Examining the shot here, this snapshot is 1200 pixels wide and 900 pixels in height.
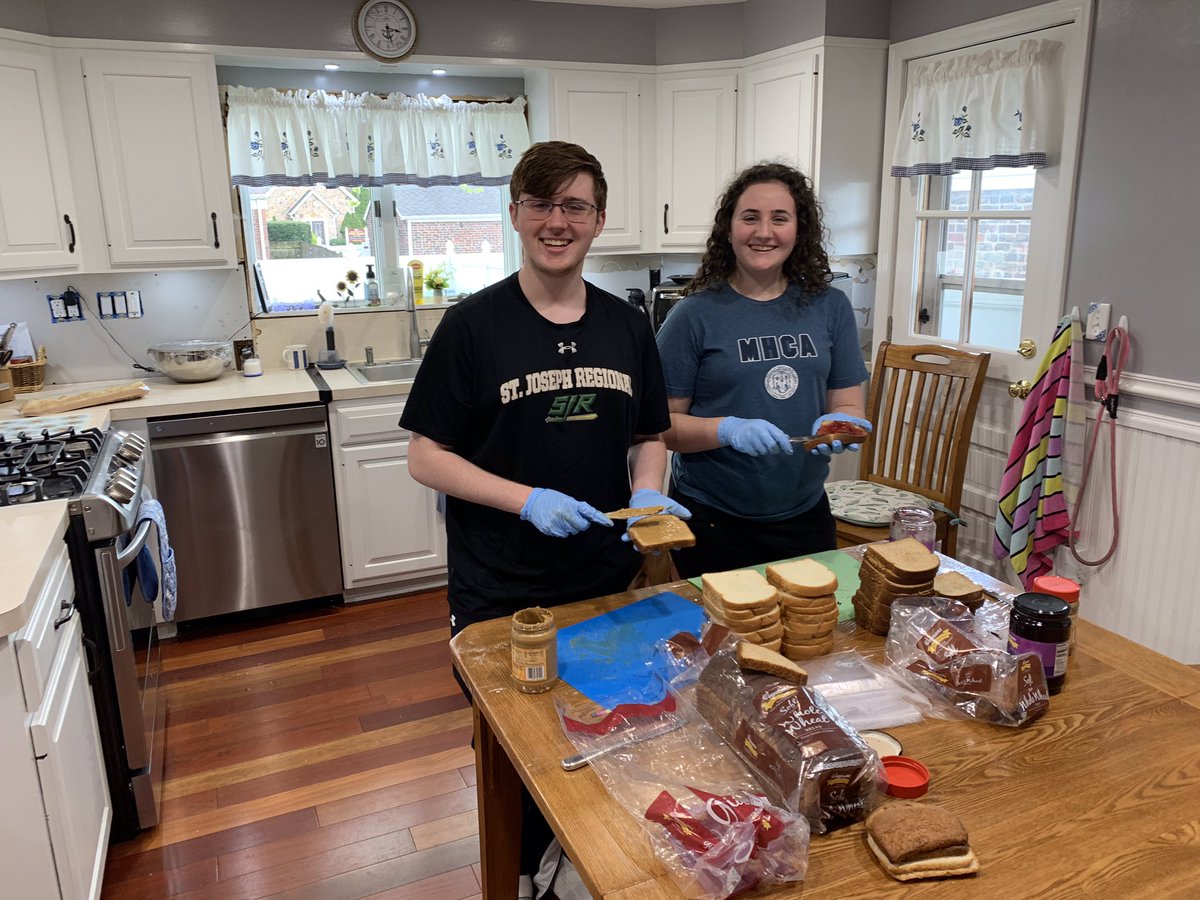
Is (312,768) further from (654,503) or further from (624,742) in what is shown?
(624,742)

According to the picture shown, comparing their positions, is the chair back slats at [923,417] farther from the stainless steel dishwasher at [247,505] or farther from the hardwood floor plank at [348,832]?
the stainless steel dishwasher at [247,505]

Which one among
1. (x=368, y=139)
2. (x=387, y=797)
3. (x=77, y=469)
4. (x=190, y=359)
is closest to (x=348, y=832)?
(x=387, y=797)

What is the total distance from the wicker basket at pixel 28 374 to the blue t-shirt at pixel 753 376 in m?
2.68

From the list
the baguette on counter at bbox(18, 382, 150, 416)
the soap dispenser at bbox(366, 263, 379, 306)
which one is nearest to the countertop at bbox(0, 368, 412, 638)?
the baguette on counter at bbox(18, 382, 150, 416)

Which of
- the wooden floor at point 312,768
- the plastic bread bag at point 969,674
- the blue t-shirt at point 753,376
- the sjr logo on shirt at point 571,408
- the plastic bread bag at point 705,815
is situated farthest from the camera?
the wooden floor at point 312,768

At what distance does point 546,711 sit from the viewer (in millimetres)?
1251

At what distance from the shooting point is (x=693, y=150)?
3.89 metres

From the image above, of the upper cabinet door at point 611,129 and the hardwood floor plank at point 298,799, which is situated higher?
the upper cabinet door at point 611,129

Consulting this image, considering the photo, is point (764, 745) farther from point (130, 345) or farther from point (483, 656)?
point (130, 345)

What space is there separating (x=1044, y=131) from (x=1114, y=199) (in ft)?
1.09

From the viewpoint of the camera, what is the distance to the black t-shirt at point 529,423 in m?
1.59

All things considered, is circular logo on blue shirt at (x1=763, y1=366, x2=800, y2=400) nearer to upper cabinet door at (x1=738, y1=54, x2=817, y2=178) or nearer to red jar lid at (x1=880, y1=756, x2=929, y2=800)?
red jar lid at (x1=880, y1=756, x2=929, y2=800)

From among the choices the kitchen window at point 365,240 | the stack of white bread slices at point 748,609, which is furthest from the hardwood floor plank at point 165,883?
the kitchen window at point 365,240

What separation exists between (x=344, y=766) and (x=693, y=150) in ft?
9.37
